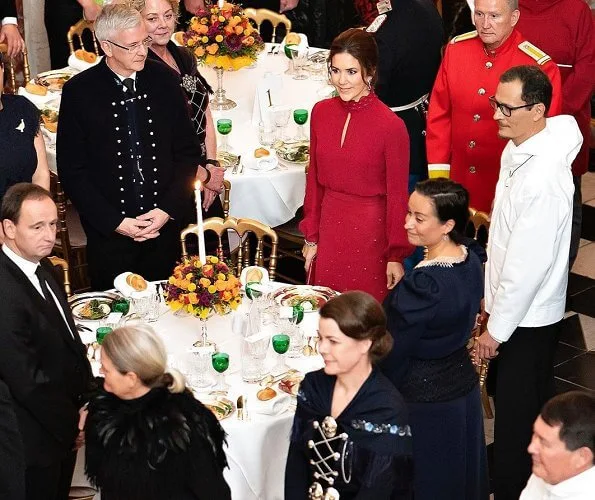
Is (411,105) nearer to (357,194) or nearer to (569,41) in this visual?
(569,41)

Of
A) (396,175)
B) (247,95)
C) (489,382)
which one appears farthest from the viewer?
(247,95)

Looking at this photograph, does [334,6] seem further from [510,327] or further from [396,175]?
[510,327]

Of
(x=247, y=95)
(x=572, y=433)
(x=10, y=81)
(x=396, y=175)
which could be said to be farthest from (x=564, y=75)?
(x=10, y=81)

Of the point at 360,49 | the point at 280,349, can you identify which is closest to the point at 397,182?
the point at 360,49

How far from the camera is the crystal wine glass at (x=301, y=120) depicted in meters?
6.48

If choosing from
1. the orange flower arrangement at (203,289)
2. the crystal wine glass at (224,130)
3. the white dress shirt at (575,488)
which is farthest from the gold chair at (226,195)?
the white dress shirt at (575,488)

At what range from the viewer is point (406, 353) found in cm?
393

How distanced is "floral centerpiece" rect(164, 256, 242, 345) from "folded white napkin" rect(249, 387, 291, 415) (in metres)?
0.42

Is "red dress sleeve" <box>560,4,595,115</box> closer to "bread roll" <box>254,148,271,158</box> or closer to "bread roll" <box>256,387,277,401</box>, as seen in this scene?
"bread roll" <box>254,148,271,158</box>

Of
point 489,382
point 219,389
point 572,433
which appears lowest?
point 489,382

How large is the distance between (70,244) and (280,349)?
2.38 m

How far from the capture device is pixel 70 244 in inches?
249

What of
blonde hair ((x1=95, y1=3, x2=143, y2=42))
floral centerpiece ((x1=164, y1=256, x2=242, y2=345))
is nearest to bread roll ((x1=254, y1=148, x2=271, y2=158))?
blonde hair ((x1=95, y1=3, x2=143, y2=42))

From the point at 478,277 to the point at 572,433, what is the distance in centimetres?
103
